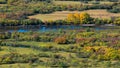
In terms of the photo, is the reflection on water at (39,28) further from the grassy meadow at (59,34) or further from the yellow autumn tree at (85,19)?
the yellow autumn tree at (85,19)

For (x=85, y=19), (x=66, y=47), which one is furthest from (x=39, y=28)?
(x=66, y=47)

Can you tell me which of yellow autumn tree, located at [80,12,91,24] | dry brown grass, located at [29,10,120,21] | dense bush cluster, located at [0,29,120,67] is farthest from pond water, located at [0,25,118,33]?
dense bush cluster, located at [0,29,120,67]

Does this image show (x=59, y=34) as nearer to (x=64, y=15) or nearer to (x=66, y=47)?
(x=66, y=47)

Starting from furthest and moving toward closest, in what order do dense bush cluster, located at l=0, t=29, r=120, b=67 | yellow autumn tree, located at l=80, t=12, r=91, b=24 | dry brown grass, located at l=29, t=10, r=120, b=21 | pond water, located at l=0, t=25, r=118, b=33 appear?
dry brown grass, located at l=29, t=10, r=120, b=21, yellow autumn tree, located at l=80, t=12, r=91, b=24, pond water, located at l=0, t=25, r=118, b=33, dense bush cluster, located at l=0, t=29, r=120, b=67

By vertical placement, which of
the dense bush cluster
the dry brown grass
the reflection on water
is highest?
the dense bush cluster

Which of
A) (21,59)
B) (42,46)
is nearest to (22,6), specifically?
(42,46)

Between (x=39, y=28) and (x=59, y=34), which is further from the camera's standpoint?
(x=39, y=28)

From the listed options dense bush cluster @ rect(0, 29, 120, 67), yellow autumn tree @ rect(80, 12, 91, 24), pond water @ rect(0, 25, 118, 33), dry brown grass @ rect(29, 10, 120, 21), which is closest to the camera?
dense bush cluster @ rect(0, 29, 120, 67)

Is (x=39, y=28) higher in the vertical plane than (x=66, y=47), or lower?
lower

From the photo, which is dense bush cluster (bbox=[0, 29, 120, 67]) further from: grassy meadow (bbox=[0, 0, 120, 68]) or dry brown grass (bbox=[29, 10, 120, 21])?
dry brown grass (bbox=[29, 10, 120, 21])

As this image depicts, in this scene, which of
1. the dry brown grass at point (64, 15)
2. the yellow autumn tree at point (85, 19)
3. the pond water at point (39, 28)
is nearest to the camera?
the pond water at point (39, 28)

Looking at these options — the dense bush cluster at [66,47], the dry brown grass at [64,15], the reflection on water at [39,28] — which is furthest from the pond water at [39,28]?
the dense bush cluster at [66,47]

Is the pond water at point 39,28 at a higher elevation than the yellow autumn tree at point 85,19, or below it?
below
